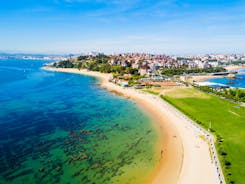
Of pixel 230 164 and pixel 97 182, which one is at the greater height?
pixel 230 164

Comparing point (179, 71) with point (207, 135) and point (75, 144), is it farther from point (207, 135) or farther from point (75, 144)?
point (75, 144)

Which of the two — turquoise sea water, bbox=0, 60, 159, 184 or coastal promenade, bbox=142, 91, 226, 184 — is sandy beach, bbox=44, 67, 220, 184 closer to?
coastal promenade, bbox=142, 91, 226, 184

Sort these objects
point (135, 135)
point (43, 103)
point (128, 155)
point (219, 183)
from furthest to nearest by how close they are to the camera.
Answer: point (43, 103)
point (135, 135)
point (128, 155)
point (219, 183)

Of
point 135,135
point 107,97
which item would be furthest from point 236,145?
point 107,97

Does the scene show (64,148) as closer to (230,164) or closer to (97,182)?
(97,182)

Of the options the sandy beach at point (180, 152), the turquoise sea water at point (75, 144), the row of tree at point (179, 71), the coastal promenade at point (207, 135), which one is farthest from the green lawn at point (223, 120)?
the row of tree at point (179, 71)

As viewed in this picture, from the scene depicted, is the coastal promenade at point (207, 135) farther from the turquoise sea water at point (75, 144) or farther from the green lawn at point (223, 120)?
the turquoise sea water at point (75, 144)

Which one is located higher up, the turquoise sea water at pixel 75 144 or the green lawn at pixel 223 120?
the green lawn at pixel 223 120

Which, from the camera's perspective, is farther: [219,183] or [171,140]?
[171,140]
